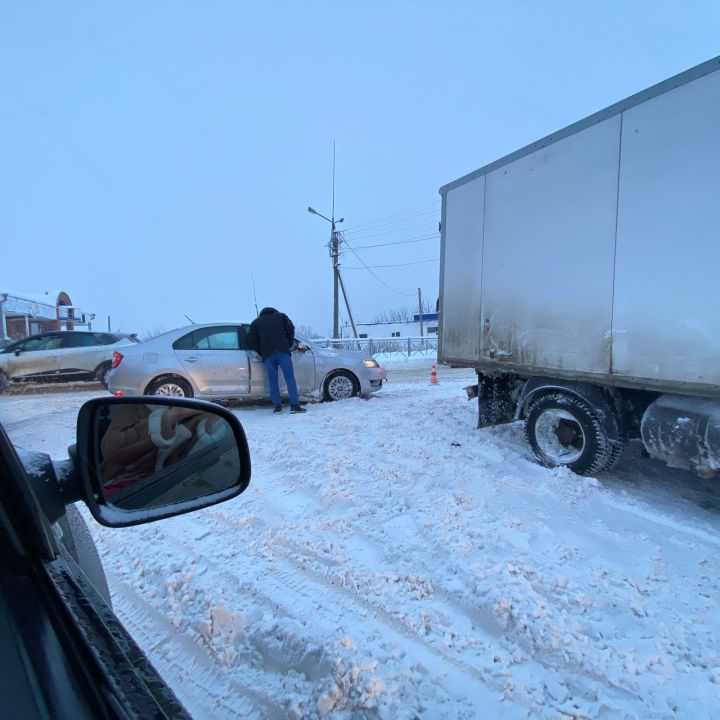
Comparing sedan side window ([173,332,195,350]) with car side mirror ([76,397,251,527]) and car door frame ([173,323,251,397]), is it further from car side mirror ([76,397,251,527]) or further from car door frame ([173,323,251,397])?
car side mirror ([76,397,251,527])

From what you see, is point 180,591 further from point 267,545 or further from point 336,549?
point 336,549

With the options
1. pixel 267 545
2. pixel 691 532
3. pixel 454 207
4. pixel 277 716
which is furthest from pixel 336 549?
pixel 454 207

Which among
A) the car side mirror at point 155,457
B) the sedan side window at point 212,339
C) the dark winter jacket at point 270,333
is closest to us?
the car side mirror at point 155,457

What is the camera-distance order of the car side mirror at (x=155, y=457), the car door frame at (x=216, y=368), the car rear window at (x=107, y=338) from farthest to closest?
1. the car rear window at (x=107, y=338)
2. the car door frame at (x=216, y=368)
3. the car side mirror at (x=155, y=457)

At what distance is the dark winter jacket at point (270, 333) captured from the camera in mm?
6852

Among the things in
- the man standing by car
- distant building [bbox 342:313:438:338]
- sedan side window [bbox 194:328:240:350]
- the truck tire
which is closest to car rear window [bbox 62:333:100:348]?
sedan side window [bbox 194:328:240:350]

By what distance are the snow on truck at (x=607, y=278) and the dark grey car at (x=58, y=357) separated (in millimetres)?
8708

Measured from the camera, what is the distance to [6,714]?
2.19 ft

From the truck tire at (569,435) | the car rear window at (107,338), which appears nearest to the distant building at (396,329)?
the car rear window at (107,338)

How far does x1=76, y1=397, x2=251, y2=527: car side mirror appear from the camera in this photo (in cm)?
114

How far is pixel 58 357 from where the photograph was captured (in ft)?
33.1

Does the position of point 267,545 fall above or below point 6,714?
below

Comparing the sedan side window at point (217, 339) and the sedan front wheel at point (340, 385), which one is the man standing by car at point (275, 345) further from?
the sedan front wheel at point (340, 385)

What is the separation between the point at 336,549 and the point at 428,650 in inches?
37.6
